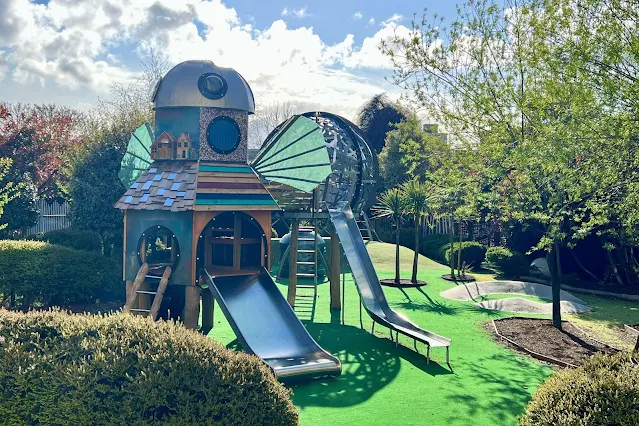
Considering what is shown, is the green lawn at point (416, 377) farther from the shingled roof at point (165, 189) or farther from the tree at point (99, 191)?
the tree at point (99, 191)

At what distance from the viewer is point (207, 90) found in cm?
1070

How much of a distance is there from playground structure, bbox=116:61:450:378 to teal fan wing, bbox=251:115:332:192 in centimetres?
2

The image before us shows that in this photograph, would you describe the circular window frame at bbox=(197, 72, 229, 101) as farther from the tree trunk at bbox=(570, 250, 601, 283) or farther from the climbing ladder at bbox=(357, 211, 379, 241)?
the tree trunk at bbox=(570, 250, 601, 283)

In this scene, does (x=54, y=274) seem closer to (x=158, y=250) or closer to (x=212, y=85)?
(x=158, y=250)

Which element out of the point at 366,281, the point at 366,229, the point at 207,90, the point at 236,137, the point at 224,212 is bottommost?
the point at 366,281

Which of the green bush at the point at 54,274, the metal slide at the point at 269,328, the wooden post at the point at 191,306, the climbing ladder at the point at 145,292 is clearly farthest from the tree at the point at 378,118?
the wooden post at the point at 191,306

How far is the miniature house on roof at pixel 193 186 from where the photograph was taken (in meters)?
9.86

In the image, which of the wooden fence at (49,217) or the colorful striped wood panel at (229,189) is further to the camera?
the wooden fence at (49,217)

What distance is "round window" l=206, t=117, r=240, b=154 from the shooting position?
10.8m

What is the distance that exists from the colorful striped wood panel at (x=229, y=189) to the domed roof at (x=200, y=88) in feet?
4.05

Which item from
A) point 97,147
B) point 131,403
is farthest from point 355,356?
point 97,147

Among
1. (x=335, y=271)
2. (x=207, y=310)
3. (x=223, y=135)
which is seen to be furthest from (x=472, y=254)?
(x=223, y=135)

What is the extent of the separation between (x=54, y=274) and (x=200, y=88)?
5067mm

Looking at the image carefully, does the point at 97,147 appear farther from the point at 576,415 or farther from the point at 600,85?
the point at 576,415
